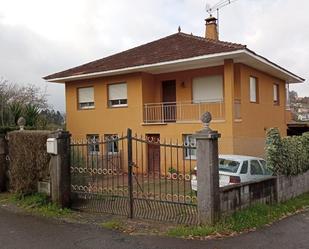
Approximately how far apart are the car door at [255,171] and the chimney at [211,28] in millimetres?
13417

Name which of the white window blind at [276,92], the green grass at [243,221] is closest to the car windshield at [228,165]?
the green grass at [243,221]

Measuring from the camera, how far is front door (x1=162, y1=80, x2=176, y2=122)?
21.3 meters

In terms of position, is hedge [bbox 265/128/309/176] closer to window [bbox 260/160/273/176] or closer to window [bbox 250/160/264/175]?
window [bbox 260/160/273/176]

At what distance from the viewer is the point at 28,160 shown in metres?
10.8

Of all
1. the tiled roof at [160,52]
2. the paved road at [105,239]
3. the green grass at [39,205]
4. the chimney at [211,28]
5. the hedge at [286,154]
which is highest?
the chimney at [211,28]

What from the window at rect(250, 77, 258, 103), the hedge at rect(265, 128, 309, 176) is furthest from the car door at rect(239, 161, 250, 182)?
the window at rect(250, 77, 258, 103)

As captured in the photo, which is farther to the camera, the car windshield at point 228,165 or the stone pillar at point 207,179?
the car windshield at point 228,165

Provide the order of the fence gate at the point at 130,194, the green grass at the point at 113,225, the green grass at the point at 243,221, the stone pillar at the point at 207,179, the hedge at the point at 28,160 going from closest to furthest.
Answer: the green grass at the point at 243,221 < the stone pillar at the point at 207,179 < the green grass at the point at 113,225 < the fence gate at the point at 130,194 < the hedge at the point at 28,160

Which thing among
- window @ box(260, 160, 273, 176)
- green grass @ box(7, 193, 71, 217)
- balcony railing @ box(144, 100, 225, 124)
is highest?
balcony railing @ box(144, 100, 225, 124)

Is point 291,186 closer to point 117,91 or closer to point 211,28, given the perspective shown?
point 117,91

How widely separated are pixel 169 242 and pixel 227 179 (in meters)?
4.92

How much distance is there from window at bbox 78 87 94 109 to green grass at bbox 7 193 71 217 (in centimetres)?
1269

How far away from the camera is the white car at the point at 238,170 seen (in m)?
11.6

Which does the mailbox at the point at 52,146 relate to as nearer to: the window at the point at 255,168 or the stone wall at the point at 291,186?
the window at the point at 255,168
